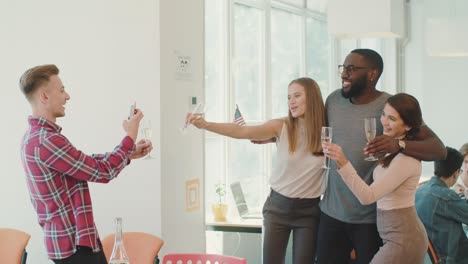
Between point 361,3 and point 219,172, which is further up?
point 361,3

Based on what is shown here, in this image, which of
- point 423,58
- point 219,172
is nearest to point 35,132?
point 219,172

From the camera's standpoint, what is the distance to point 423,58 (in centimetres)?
820

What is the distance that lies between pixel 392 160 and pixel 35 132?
1644 millimetres

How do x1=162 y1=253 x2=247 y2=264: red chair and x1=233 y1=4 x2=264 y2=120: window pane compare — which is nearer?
x1=162 y1=253 x2=247 y2=264: red chair

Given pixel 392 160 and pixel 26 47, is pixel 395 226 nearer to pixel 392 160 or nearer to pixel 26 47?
pixel 392 160

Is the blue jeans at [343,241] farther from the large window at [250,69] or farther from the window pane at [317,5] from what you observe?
the window pane at [317,5]

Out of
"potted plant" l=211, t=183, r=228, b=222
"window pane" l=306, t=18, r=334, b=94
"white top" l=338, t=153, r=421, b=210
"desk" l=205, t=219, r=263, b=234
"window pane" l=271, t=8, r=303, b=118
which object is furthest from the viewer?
"window pane" l=306, t=18, r=334, b=94

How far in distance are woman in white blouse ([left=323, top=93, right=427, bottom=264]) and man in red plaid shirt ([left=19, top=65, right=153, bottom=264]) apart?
1075 mm

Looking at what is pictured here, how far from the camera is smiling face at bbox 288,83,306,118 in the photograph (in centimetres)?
375

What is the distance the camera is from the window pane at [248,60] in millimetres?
6457

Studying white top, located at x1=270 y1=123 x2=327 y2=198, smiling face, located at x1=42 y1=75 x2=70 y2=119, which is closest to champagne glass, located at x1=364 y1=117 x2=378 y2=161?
white top, located at x1=270 y1=123 x2=327 y2=198

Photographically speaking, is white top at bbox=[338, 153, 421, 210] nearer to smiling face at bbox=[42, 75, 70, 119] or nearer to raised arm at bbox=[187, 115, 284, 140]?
raised arm at bbox=[187, 115, 284, 140]

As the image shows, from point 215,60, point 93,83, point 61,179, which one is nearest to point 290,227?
point 61,179

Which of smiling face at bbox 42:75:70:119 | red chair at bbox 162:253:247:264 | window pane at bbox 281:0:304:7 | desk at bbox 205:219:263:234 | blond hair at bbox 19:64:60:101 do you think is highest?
window pane at bbox 281:0:304:7
